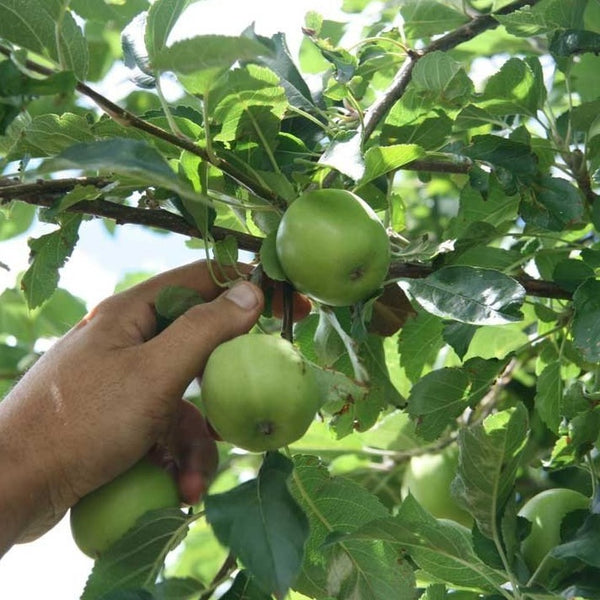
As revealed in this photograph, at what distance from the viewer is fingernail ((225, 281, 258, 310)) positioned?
141 cm

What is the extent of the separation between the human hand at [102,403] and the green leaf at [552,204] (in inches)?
20.8

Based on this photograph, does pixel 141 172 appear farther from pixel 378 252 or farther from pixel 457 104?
pixel 457 104

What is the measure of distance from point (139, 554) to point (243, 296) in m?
0.36

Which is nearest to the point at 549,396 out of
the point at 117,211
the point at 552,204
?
the point at 552,204

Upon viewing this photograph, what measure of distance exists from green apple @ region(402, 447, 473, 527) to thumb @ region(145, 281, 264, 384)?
0.89 m

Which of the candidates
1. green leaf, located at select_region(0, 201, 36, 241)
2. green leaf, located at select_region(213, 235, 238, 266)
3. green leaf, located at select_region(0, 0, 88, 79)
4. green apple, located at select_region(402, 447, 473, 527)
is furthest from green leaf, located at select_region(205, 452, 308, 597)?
green leaf, located at select_region(0, 201, 36, 241)

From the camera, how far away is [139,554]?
1.37 meters

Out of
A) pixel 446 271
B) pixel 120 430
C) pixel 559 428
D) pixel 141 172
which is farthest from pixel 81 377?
pixel 559 428

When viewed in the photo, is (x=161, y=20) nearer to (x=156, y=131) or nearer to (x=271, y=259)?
(x=156, y=131)

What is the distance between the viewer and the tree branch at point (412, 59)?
1.71 meters

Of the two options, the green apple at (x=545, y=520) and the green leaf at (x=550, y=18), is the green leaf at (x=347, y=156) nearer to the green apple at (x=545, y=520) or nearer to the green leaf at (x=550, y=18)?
the green leaf at (x=550, y=18)

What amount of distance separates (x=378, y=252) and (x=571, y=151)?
59cm

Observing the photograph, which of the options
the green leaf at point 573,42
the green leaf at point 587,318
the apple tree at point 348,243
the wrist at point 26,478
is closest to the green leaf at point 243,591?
the apple tree at point 348,243

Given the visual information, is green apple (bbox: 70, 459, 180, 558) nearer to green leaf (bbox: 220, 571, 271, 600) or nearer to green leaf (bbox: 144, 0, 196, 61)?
green leaf (bbox: 220, 571, 271, 600)
